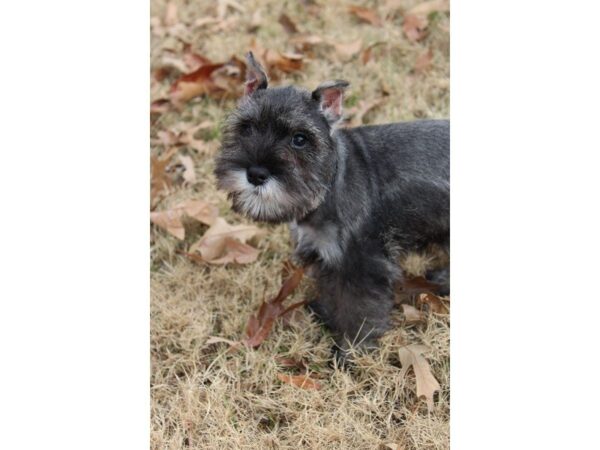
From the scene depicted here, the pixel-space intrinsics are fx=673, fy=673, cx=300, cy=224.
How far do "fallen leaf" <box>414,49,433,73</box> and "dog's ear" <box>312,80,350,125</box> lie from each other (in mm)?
1274

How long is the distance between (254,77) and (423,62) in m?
1.39

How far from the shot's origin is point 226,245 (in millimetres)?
2859

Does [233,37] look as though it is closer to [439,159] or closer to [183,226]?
[183,226]

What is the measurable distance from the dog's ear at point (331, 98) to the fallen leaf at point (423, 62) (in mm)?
1274

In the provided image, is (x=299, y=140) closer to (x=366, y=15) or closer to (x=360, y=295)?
(x=360, y=295)

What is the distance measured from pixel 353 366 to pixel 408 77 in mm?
1622

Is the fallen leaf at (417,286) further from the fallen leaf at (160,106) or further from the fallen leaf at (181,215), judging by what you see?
the fallen leaf at (160,106)

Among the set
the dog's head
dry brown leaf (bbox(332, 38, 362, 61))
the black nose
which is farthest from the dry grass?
the black nose

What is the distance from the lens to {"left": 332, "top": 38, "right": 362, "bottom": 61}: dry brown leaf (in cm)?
362

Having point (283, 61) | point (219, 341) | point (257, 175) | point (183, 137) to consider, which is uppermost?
point (257, 175)

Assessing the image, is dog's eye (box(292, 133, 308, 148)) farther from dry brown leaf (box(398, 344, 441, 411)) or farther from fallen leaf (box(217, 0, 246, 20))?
fallen leaf (box(217, 0, 246, 20))

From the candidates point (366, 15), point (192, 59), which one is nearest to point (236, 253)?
point (192, 59)
